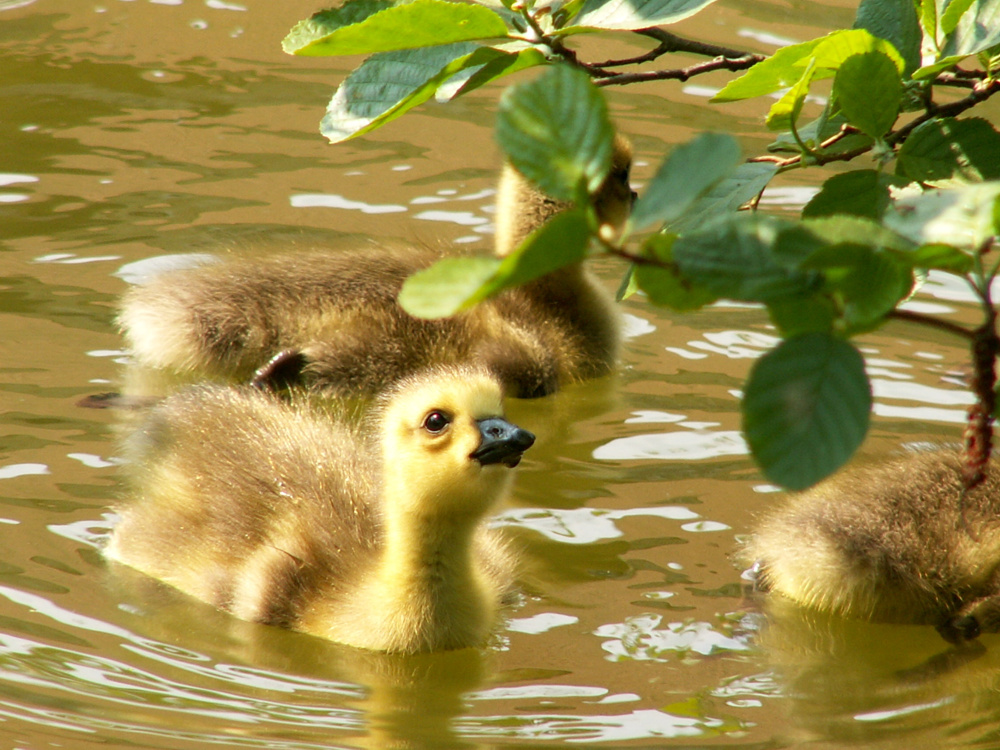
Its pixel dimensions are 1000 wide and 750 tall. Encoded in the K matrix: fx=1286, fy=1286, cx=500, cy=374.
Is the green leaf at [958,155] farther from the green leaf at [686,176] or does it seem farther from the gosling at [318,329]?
the gosling at [318,329]

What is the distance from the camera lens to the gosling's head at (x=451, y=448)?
2.37m

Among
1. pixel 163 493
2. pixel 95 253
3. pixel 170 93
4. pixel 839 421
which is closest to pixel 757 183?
pixel 839 421

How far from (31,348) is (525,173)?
310 cm

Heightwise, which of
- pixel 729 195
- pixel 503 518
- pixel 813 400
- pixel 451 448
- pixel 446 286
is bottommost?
pixel 503 518

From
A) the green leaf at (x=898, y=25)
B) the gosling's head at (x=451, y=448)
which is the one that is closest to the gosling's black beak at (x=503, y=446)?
the gosling's head at (x=451, y=448)

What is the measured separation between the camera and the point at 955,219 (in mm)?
779

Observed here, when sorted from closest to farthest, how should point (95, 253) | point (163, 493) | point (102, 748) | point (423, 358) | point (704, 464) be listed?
point (102, 748) < point (163, 493) < point (704, 464) < point (423, 358) < point (95, 253)

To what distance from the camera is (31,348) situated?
358 cm

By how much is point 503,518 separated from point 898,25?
1786 millimetres

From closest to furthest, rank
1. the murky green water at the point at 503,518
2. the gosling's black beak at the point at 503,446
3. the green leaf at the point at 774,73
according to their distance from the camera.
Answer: the green leaf at the point at 774,73, the murky green water at the point at 503,518, the gosling's black beak at the point at 503,446

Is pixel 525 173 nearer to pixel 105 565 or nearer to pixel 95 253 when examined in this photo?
pixel 105 565

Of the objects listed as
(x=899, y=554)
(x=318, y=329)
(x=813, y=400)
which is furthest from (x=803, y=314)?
(x=318, y=329)

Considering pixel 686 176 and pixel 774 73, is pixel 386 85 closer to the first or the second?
pixel 774 73

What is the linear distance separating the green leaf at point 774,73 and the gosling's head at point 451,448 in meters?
1.02
